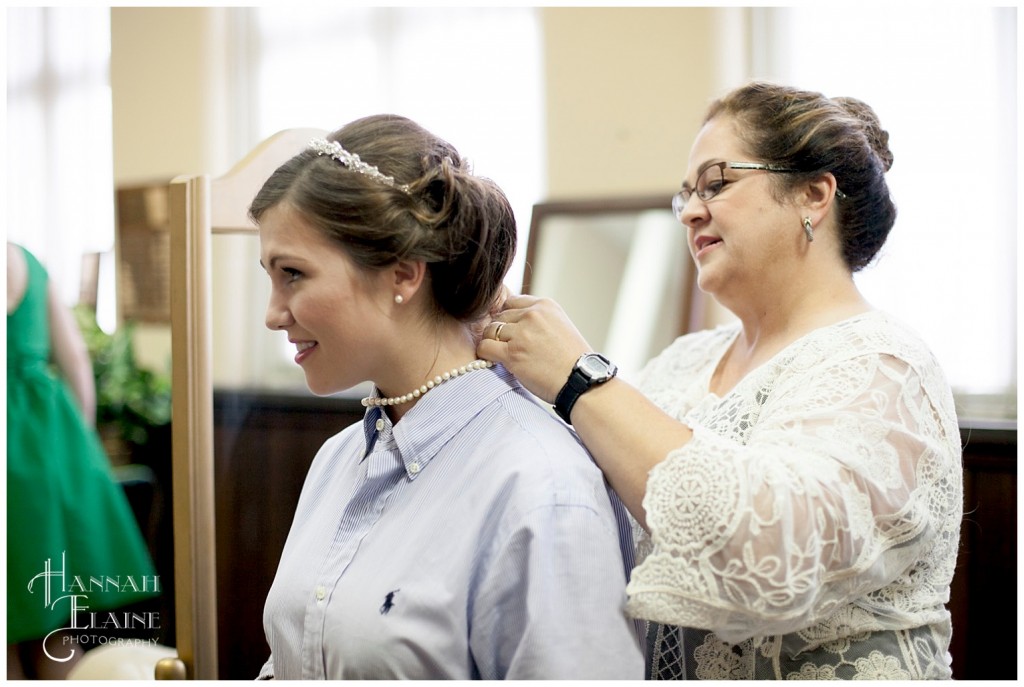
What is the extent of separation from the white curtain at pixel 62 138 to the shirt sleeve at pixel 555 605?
10.5ft

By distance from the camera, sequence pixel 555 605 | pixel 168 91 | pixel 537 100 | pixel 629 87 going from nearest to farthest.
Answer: pixel 555 605 → pixel 629 87 → pixel 537 100 → pixel 168 91

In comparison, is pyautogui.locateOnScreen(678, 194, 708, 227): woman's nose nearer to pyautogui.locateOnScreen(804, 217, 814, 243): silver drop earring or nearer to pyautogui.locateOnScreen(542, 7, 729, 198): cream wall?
pyautogui.locateOnScreen(804, 217, 814, 243): silver drop earring

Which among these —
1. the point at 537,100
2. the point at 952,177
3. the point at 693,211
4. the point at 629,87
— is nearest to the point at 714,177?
the point at 693,211

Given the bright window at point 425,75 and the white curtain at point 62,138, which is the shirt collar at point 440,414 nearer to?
the bright window at point 425,75

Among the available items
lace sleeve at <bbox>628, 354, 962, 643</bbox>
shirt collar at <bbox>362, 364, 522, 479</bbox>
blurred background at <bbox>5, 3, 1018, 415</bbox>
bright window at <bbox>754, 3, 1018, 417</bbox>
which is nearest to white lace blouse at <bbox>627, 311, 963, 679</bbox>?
lace sleeve at <bbox>628, 354, 962, 643</bbox>

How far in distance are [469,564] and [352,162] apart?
50 cm

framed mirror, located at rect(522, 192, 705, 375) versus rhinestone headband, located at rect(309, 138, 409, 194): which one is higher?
rhinestone headband, located at rect(309, 138, 409, 194)

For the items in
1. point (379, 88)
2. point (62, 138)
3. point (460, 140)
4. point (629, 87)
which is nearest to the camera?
point (629, 87)

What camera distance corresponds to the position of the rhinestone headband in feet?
3.72

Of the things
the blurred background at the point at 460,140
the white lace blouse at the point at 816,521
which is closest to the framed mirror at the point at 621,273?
the blurred background at the point at 460,140

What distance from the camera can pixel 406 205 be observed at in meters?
1.14

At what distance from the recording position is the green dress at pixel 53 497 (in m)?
2.02

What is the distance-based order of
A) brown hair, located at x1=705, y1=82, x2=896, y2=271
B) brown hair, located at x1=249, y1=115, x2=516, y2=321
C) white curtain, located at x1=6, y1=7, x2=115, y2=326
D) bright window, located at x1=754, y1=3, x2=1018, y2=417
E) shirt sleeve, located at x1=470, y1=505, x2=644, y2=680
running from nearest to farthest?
shirt sleeve, located at x1=470, y1=505, x2=644, y2=680 → brown hair, located at x1=249, y1=115, x2=516, y2=321 → brown hair, located at x1=705, y1=82, x2=896, y2=271 → bright window, located at x1=754, y1=3, x2=1018, y2=417 → white curtain, located at x1=6, y1=7, x2=115, y2=326

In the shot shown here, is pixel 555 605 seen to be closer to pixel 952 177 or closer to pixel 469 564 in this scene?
pixel 469 564
